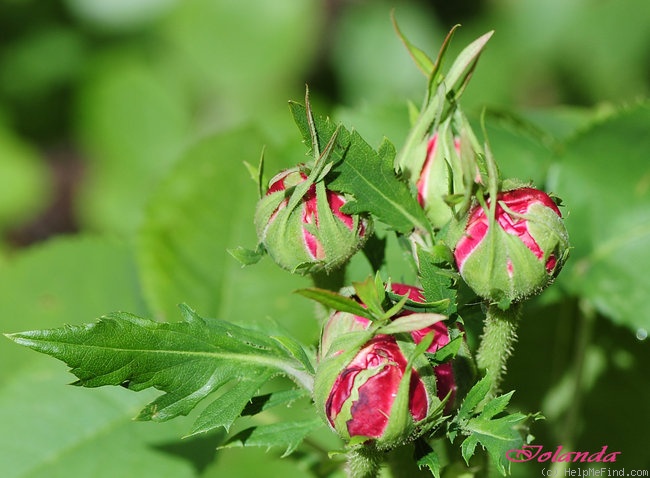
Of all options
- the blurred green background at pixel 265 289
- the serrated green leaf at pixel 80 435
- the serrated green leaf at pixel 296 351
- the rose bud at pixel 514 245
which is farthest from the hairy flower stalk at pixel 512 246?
the serrated green leaf at pixel 80 435

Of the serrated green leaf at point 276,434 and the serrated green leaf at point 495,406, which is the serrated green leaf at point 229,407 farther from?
the serrated green leaf at point 495,406

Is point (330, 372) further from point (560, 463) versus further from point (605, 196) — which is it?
point (605, 196)

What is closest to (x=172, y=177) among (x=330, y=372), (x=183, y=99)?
(x=330, y=372)

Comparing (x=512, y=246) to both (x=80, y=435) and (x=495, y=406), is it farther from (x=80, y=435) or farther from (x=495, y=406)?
(x=80, y=435)

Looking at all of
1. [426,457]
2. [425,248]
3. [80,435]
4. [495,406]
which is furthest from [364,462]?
[80,435]

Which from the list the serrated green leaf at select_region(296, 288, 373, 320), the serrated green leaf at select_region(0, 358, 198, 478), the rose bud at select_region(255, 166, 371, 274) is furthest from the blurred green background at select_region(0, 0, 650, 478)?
the serrated green leaf at select_region(296, 288, 373, 320)

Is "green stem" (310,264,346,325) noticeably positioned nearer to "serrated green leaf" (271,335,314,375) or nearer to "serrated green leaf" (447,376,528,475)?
"serrated green leaf" (271,335,314,375)
